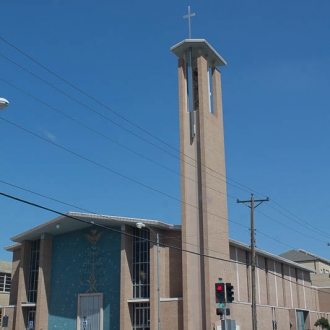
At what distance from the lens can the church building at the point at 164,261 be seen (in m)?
38.9

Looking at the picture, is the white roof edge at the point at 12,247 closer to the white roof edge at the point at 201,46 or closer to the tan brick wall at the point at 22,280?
the tan brick wall at the point at 22,280

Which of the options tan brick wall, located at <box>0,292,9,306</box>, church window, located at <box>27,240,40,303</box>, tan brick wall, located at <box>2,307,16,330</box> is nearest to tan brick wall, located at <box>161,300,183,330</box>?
church window, located at <box>27,240,40,303</box>

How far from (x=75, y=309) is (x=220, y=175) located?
52.1 feet

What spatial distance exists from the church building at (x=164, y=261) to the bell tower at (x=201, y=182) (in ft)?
0.24

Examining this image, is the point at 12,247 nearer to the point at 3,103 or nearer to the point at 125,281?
the point at 125,281

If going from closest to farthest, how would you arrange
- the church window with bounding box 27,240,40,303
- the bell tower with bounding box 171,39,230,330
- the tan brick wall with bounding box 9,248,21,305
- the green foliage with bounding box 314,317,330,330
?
the bell tower with bounding box 171,39,230,330, the church window with bounding box 27,240,40,303, the tan brick wall with bounding box 9,248,21,305, the green foliage with bounding box 314,317,330,330

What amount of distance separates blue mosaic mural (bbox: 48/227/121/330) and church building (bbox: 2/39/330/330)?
81mm

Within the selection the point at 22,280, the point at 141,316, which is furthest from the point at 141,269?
the point at 22,280

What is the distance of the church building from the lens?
38906mm

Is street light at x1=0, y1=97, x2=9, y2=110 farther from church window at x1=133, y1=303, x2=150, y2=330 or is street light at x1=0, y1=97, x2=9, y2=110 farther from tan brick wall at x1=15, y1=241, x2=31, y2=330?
tan brick wall at x1=15, y1=241, x2=31, y2=330

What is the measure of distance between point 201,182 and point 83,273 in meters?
12.6

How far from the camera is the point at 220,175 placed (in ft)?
139

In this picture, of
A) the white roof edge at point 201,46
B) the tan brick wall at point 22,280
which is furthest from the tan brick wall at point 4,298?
the white roof edge at point 201,46

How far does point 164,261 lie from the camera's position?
40500 mm
